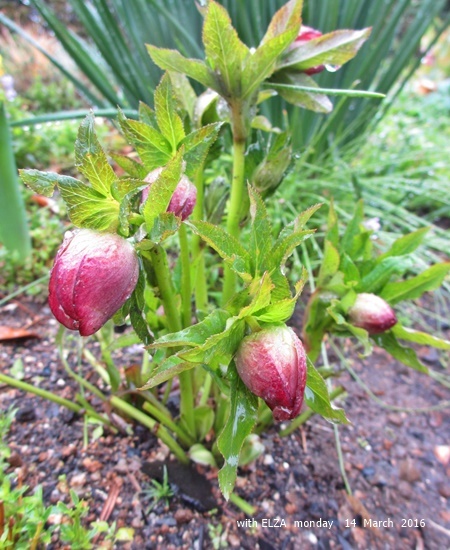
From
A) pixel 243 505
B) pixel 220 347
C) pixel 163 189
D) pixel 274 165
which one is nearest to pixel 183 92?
pixel 274 165

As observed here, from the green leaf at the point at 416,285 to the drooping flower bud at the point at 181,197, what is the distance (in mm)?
394

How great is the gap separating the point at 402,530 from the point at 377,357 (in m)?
0.54

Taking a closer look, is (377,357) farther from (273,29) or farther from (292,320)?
(273,29)

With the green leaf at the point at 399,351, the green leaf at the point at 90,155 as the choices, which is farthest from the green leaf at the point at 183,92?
the green leaf at the point at 399,351

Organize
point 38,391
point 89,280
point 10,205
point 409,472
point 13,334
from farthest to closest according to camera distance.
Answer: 1. point 10,205
2. point 13,334
3. point 409,472
4. point 38,391
5. point 89,280

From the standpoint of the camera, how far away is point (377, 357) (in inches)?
50.8

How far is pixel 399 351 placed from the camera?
0.70m

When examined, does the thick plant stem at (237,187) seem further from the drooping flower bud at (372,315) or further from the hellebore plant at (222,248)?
the drooping flower bud at (372,315)

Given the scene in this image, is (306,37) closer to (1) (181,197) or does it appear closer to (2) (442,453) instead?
(1) (181,197)

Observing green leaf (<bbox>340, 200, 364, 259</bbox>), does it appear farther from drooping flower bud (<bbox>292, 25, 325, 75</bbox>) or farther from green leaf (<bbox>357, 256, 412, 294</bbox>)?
drooping flower bud (<bbox>292, 25, 325, 75</bbox>)

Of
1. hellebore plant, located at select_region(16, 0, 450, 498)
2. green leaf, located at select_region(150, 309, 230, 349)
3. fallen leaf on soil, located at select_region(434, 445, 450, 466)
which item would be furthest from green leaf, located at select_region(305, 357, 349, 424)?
fallen leaf on soil, located at select_region(434, 445, 450, 466)

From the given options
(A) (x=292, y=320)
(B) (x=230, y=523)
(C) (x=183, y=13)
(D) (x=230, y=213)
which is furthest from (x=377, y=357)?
(C) (x=183, y=13)

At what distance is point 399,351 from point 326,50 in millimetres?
452

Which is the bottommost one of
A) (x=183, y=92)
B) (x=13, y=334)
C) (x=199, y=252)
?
(x=13, y=334)
